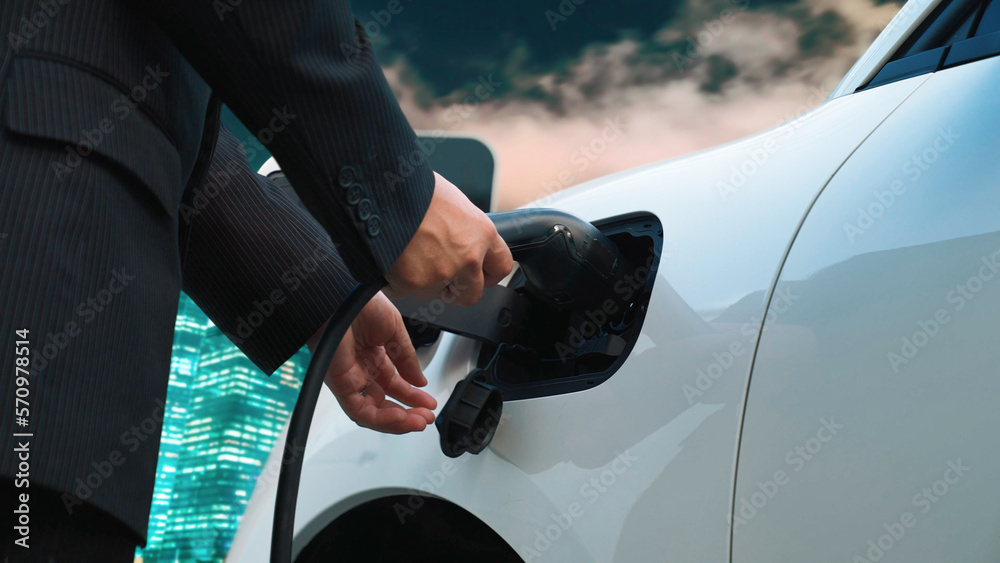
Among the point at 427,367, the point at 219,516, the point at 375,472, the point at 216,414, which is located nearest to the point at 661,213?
the point at 427,367

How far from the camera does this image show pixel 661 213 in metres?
1.09

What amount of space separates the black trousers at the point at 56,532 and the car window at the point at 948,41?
1029 mm

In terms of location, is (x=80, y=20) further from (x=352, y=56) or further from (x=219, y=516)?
(x=219, y=516)

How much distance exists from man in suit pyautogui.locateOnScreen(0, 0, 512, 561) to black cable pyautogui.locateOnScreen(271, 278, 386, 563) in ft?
0.36

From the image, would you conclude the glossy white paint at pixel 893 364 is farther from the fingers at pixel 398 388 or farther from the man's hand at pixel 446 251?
the fingers at pixel 398 388

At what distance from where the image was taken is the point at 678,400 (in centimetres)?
92

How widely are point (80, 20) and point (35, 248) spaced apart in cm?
21

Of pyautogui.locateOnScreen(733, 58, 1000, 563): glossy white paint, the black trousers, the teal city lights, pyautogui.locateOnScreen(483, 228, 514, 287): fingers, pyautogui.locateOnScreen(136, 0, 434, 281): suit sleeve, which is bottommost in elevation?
the teal city lights

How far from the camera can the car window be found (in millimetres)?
933

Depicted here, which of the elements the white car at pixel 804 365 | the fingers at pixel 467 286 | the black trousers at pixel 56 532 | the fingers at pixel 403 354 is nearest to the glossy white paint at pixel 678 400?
the white car at pixel 804 365

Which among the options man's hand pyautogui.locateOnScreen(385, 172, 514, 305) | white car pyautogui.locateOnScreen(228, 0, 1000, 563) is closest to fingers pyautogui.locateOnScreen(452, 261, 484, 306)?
man's hand pyautogui.locateOnScreen(385, 172, 514, 305)

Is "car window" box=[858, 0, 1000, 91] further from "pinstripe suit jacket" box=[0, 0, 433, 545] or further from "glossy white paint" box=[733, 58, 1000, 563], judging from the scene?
"pinstripe suit jacket" box=[0, 0, 433, 545]

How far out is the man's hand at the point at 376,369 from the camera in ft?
3.86

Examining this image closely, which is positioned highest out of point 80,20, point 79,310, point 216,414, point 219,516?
point 80,20
